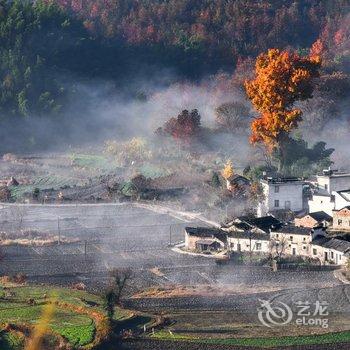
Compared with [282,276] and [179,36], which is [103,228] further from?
[179,36]

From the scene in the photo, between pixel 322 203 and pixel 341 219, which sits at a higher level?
pixel 322 203

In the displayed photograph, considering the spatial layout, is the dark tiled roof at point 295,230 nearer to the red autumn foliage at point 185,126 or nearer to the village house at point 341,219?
the village house at point 341,219

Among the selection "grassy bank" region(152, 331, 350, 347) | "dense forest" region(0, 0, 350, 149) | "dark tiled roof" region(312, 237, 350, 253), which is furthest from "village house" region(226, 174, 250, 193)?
"grassy bank" region(152, 331, 350, 347)

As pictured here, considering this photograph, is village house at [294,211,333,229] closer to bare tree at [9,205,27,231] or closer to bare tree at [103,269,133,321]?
bare tree at [103,269,133,321]

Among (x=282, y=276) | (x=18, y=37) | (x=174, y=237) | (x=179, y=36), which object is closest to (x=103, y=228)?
(x=174, y=237)

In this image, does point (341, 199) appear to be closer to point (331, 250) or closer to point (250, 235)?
point (250, 235)

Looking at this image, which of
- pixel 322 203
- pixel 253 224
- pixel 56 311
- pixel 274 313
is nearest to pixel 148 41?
pixel 322 203

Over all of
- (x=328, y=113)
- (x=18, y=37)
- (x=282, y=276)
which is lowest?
(x=282, y=276)
